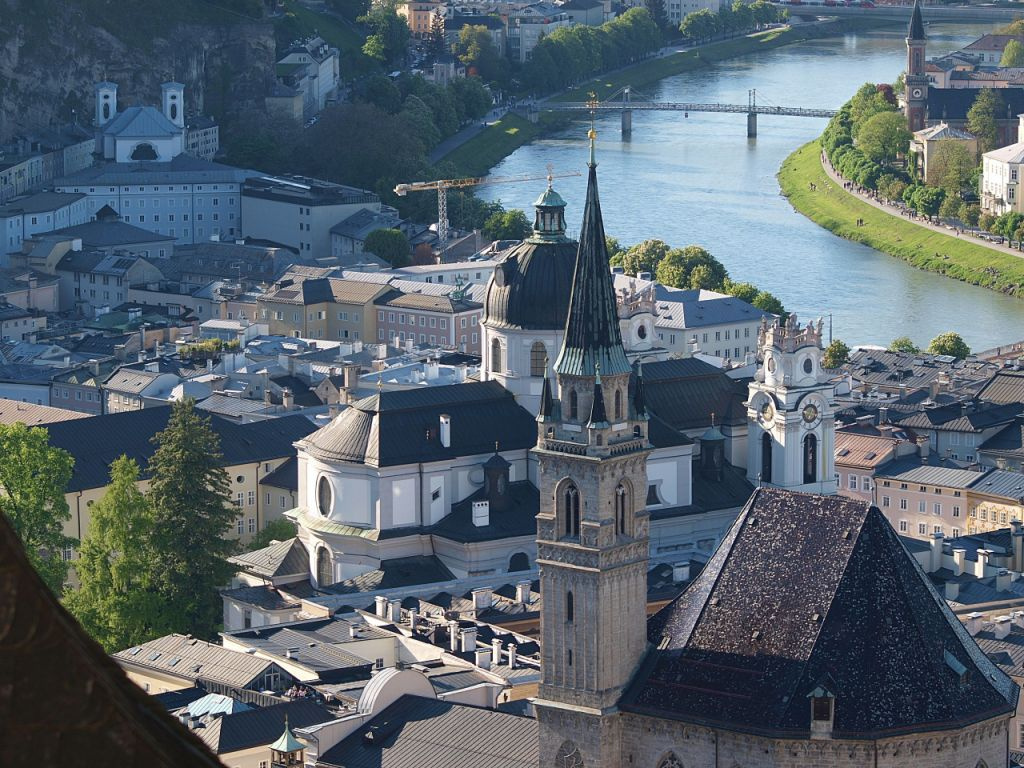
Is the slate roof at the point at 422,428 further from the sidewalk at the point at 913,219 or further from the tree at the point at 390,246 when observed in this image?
the sidewalk at the point at 913,219

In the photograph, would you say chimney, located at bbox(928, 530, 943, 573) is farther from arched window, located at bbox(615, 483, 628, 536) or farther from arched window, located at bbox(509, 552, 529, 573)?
arched window, located at bbox(615, 483, 628, 536)

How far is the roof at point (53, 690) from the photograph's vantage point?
278 centimetres

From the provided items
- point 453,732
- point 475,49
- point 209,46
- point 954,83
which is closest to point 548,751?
point 453,732

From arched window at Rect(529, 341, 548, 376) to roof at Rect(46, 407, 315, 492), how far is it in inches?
300

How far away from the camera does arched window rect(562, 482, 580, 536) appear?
27.5 metres

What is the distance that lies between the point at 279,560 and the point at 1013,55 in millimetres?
102929

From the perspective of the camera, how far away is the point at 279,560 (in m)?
43.2

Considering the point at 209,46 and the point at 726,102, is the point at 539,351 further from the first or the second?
the point at 726,102

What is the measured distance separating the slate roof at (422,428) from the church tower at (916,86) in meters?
74.4

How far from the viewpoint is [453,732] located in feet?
95.3

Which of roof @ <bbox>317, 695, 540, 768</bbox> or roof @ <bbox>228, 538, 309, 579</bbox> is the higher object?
roof @ <bbox>317, 695, 540, 768</bbox>

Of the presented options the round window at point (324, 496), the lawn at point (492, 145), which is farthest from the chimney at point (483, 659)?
the lawn at point (492, 145)

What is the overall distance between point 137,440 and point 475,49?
293 ft

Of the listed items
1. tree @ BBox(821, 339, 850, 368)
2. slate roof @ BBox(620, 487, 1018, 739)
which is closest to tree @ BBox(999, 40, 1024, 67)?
tree @ BBox(821, 339, 850, 368)
